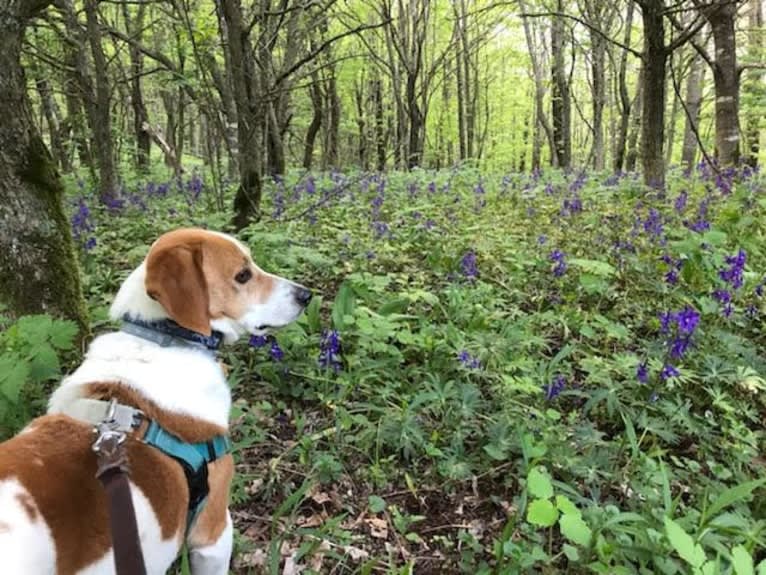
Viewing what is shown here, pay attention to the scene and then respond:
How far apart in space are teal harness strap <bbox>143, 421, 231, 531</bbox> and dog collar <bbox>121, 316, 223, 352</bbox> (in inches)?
14.3

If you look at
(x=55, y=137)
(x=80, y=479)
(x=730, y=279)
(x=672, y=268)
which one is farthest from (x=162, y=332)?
(x=55, y=137)

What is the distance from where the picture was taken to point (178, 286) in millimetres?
2090

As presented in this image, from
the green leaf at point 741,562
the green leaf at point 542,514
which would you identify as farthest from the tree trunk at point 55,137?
the green leaf at point 741,562

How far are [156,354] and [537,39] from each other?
23.8m

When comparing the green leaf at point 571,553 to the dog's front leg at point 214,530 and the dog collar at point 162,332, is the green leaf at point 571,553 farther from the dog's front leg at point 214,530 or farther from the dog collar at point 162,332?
the dog collar at point 162,332

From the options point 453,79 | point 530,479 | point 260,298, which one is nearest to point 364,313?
point 260,298

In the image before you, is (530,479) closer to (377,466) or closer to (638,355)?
(377,466)

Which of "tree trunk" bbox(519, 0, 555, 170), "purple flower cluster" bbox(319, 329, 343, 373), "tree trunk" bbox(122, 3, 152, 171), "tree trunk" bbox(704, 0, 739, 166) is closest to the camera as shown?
"purple flower cluster" bbox(319, 329, 343, 373)

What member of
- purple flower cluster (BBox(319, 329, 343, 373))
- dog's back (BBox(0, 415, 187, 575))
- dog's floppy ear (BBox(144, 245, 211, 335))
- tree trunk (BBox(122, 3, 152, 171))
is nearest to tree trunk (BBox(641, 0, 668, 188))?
purple flower cluster (BBox(319, 329, 343, 373))

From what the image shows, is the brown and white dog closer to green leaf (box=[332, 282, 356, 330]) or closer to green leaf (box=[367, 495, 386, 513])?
green leaf (box=[367, 495, 386, 513])

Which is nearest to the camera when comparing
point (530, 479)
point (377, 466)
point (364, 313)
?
point (530, 479)

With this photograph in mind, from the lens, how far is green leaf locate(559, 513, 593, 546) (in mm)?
2184

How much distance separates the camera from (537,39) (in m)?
22.2

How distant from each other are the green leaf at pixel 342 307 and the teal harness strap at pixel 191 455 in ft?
6.52
